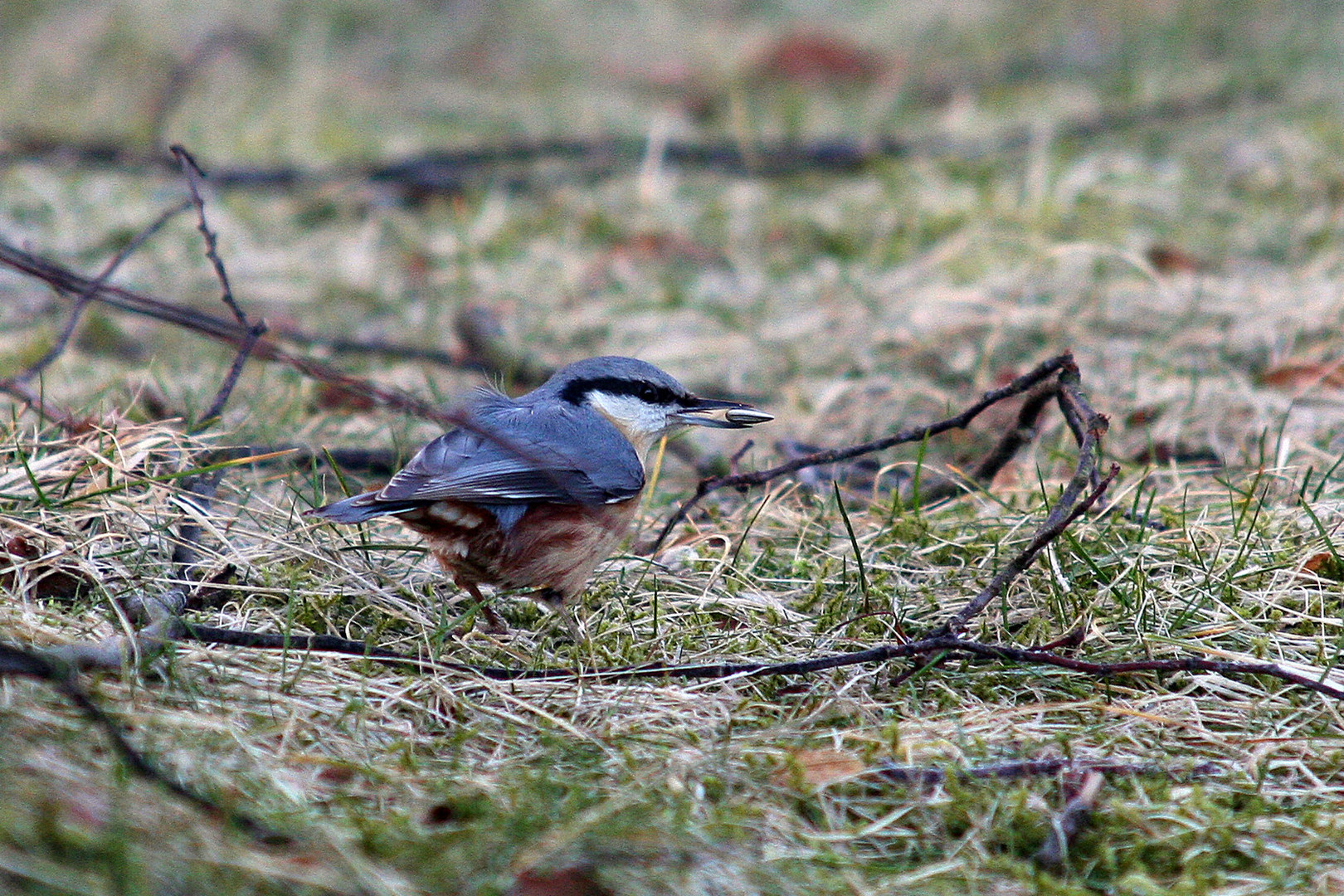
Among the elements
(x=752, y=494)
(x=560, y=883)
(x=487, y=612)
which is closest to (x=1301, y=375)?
(x=752, y=494)

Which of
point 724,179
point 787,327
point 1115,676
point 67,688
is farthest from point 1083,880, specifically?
point 724,179

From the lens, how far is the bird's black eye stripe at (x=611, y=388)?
3381 millimetres

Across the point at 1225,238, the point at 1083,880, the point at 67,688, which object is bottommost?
the point at 1083,880

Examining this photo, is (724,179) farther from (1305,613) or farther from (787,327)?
(1305,613)

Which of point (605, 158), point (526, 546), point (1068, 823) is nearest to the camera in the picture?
point (1068, 823)

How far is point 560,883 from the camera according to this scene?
173 centimetres

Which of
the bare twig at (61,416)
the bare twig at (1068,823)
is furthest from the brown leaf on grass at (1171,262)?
the bare twig at (61,416)

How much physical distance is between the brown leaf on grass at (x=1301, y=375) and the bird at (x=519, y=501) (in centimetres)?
219

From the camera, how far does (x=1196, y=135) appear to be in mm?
7273

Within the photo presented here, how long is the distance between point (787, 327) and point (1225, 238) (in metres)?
2.26

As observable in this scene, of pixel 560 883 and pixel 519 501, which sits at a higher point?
pixel 519 501

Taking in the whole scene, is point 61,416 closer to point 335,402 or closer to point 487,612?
point 335,402

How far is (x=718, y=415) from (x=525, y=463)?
753 mm

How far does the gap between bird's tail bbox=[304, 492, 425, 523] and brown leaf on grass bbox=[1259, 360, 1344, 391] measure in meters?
3.15
